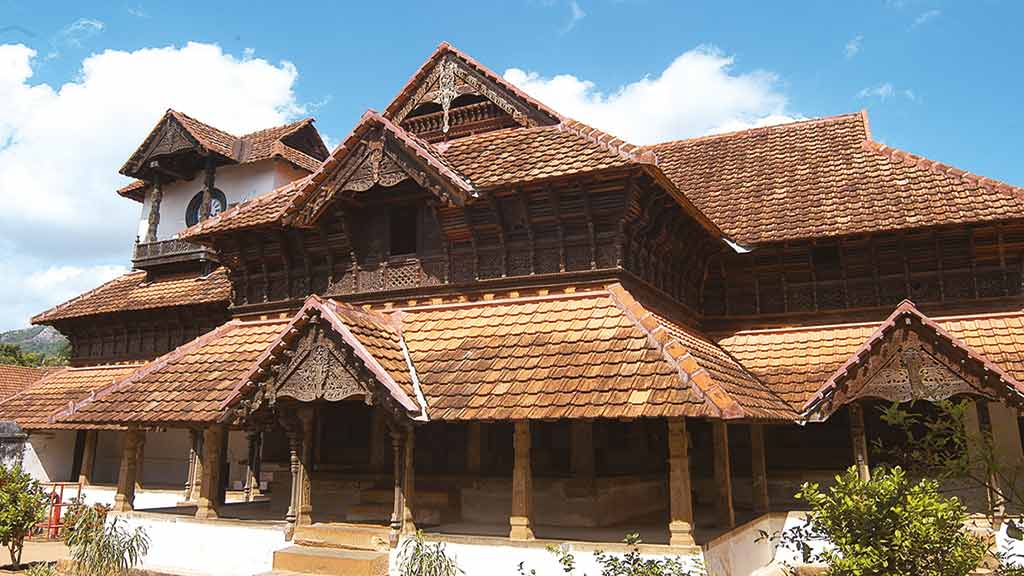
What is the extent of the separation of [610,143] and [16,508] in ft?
Result: 36.0

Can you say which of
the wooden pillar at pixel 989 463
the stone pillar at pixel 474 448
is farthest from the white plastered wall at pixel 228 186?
the wooden pillar at pixel 989 463

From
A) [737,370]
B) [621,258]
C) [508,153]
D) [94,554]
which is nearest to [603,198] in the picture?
[621,258]

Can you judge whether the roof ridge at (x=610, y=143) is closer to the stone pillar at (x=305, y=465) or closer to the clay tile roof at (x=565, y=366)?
the clay tile roof at (x=565, y=366)

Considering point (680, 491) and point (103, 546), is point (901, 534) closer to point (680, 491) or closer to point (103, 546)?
point (680, 491)

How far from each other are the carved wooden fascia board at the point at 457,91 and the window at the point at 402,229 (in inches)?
104

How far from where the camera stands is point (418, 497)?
11281 mm

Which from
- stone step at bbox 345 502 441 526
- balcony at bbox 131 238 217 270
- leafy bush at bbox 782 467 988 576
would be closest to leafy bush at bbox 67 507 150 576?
stone step at bbox 345 502 441 526

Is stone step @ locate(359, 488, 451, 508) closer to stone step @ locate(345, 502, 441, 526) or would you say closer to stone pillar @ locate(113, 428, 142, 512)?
stone step @ locate(345, 502, 441, 526)

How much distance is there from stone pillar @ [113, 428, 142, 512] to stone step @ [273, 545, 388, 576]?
3.36m

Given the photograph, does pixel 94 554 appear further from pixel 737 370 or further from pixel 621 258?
pixel 737 370

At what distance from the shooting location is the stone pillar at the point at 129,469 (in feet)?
39.4

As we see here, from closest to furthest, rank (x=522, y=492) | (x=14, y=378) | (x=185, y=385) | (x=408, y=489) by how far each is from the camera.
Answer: (x=522, y=492), (x=408, y=489), (x=185, y=385), (x=14, y=378)

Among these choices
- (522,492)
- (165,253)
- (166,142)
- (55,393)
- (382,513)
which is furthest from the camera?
(166,142)

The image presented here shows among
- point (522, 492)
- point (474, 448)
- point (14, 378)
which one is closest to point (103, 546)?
point (474, 448)
